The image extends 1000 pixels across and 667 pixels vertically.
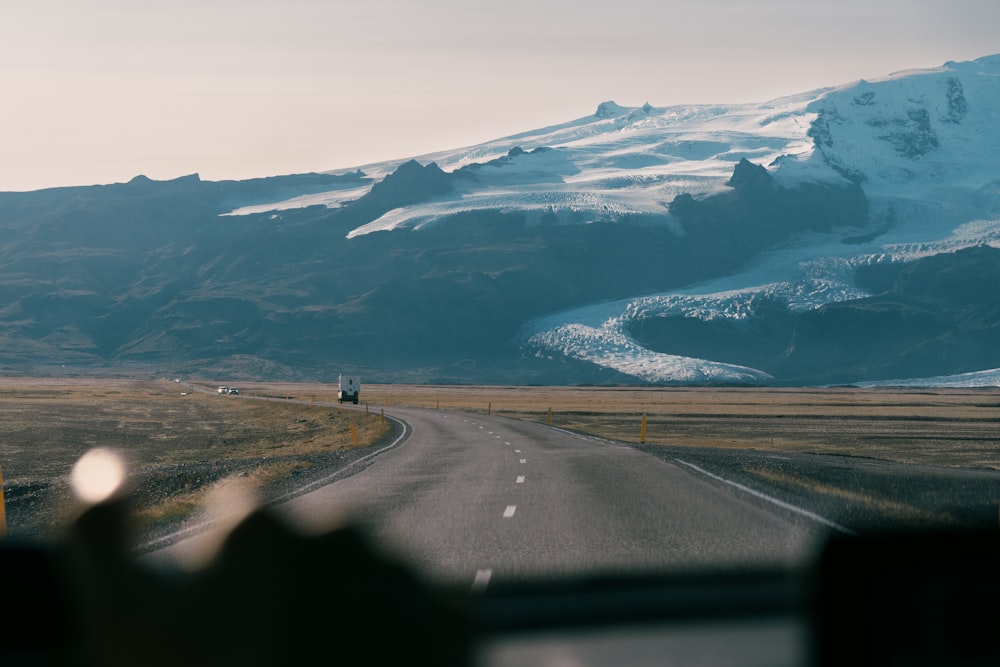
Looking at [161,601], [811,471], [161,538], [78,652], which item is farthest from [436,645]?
[811,471]

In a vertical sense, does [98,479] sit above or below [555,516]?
above

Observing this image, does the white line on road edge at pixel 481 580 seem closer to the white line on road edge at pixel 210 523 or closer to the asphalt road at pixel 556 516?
the asphalt road at pixel 556 516

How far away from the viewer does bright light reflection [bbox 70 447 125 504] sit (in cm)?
264

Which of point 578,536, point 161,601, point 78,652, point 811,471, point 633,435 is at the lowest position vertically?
point 633,435

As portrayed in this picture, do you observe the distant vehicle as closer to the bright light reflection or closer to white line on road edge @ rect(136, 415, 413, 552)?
white line on road edge @ rect(136, 415, 413, 552)

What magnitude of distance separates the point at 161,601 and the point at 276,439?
2343 inches

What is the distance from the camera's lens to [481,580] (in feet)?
38.5

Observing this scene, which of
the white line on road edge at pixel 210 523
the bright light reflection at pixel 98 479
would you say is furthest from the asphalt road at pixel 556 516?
the bright light reflection at pixel 98 479

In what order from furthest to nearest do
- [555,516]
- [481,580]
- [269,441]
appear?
[269,441] → [555,516] → [481,580]

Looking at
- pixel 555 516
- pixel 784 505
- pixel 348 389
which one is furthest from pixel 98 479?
pixel 348 389

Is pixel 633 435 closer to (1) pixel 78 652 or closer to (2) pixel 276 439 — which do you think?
(2) pixel 276 439

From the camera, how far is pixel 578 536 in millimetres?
16078

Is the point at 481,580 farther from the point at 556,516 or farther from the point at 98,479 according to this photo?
the point at 98,479

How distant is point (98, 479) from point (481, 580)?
30.1 feet
